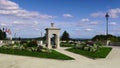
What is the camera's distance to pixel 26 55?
25484 mm

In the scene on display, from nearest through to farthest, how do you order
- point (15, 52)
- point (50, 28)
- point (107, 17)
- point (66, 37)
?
point (15, 52) → point (50, 28) → point (107, 17) → point (66, 37)

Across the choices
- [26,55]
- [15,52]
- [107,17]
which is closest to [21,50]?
[15,52]

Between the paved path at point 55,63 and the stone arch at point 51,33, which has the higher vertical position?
the stone arch at point 51,33

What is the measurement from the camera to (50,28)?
38.5 m

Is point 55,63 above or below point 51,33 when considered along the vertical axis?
below

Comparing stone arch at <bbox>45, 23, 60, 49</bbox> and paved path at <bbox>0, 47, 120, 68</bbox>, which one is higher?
stone arch at <bbox>45, 23, 60, 49</bbox>

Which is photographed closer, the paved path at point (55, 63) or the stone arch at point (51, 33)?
the paved path at point (55, 63)

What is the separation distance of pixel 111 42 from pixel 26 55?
35.3 meters

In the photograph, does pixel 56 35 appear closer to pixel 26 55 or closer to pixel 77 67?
pixel 26 55

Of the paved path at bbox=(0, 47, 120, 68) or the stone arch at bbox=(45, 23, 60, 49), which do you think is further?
the stone arch at bbox=(45, 23, 60, 49)

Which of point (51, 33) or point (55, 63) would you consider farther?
point (51, 33)

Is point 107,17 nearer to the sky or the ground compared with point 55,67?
nearer to the sky

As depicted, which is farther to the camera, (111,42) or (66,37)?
(66,37)

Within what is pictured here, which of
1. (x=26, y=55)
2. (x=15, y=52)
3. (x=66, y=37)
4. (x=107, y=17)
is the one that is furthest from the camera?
(x=66, y=37)
